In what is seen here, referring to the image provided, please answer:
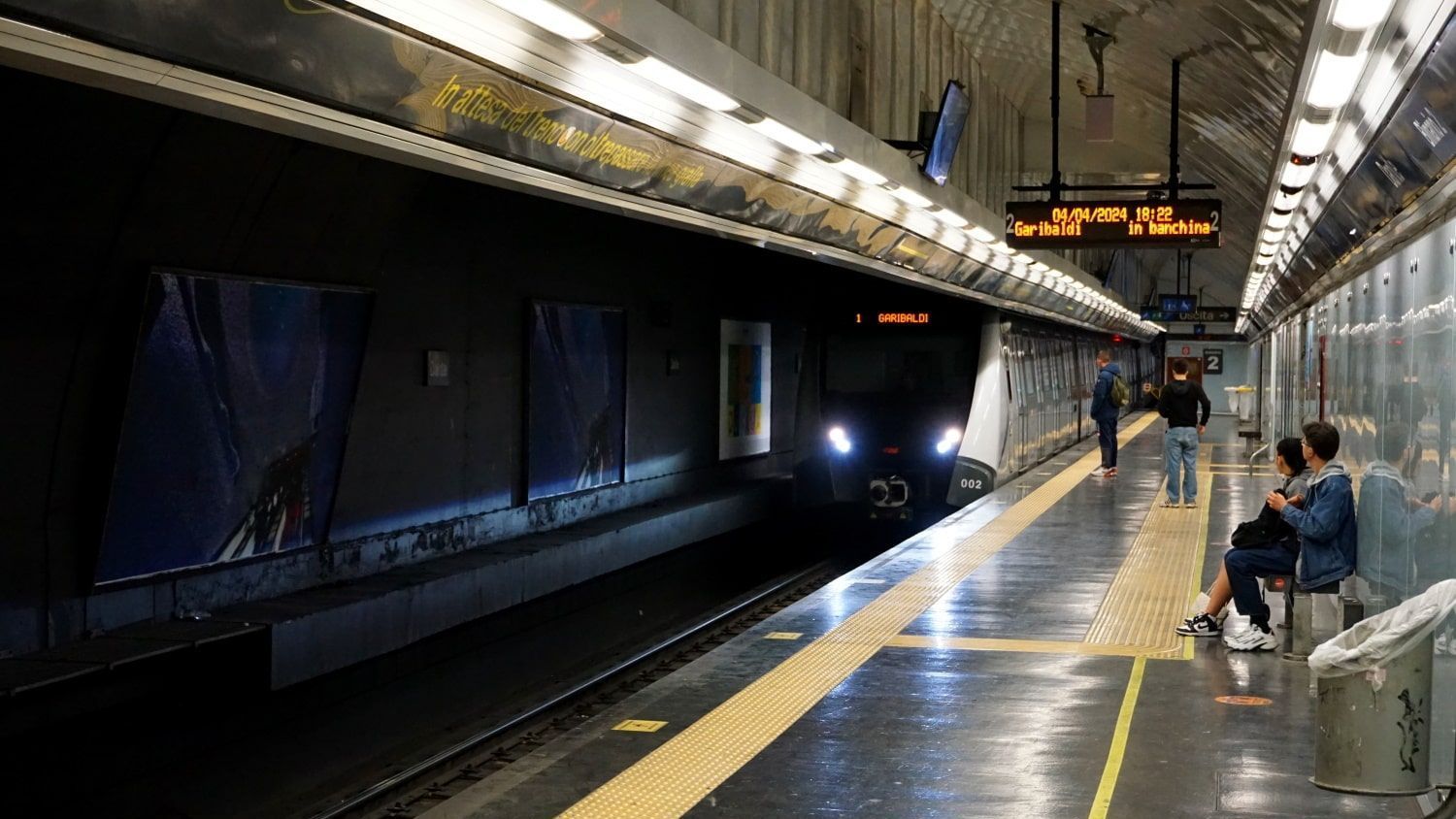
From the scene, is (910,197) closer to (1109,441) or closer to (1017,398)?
(1017,398)

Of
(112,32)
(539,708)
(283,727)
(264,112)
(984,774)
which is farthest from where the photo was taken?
(539,708)

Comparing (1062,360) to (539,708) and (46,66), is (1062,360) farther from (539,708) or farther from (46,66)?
(46,66)

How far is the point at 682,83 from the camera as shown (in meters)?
6.32

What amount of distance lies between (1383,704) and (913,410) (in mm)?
11485

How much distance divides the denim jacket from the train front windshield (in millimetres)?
8868

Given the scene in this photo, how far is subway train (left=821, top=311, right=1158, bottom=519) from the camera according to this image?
15.7 metres

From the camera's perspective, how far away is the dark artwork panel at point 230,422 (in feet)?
24.2

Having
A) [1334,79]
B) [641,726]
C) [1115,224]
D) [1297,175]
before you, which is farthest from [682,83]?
[1115,224]

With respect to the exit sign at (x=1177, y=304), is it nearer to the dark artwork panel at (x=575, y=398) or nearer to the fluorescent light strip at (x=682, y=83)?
the dark artwork panel at (x=575, y=398)

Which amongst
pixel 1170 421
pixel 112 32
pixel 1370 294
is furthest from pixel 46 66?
pixel 1170 421

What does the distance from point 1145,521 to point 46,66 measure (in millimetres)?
10960

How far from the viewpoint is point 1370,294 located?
743 centimetres

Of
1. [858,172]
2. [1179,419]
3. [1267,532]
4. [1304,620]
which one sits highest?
[858,172]

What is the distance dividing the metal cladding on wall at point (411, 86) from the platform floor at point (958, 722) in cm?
239
